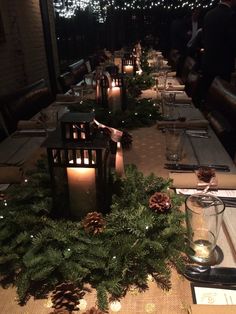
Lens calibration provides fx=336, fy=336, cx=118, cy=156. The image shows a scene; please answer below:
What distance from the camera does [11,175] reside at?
121 centimetres

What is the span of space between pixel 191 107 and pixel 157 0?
465 inches

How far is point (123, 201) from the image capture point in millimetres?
961

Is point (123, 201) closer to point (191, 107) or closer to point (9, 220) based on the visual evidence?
point (9, 220)

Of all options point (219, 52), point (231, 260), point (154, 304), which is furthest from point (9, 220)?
point (219, 52)

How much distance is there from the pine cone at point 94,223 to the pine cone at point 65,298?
18cm

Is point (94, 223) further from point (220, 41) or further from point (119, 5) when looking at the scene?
point (119, 5)

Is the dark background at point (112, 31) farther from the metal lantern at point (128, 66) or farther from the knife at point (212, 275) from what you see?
the knife at point (212, 275)

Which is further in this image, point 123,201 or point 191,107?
point 191,107

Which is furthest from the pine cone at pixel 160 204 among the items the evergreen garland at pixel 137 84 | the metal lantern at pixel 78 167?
the evergreen garland at pixel 137 84

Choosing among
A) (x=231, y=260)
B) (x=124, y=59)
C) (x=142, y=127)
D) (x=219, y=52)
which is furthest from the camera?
(x=219, y=52)

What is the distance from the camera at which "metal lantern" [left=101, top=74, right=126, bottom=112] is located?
1.94 metres

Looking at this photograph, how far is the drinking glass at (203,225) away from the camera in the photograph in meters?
0.80

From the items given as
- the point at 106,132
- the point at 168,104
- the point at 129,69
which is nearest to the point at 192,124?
the point at 168,104

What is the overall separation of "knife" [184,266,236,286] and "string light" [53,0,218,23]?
6295 mm
